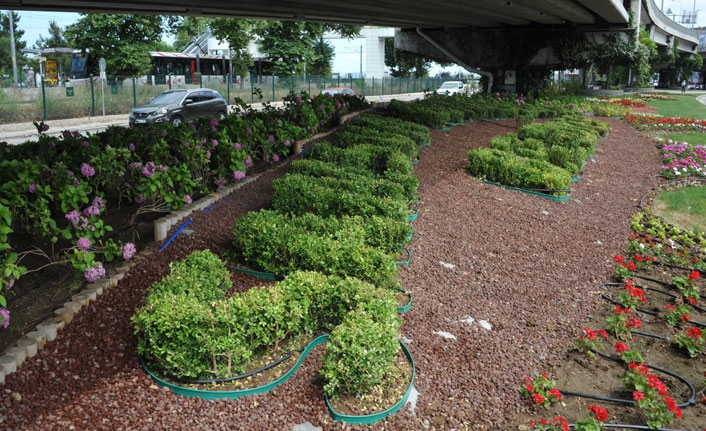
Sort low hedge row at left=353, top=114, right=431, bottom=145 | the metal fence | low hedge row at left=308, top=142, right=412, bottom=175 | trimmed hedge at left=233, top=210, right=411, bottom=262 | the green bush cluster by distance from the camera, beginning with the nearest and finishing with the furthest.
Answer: trimmed hedge at left=233, top=210, right=411, bottom=262 → low hedge row at left=308, top=142, right=412, bottom=175 → low hedge row at left=353, top=114, right=431, bottom=145 → the green bush cluster → the metal fence

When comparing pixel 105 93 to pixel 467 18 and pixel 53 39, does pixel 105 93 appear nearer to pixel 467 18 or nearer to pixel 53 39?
pixel 467 18

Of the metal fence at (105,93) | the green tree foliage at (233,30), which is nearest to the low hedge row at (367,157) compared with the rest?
the metal fence at (105,93)

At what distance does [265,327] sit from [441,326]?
62.9 inches

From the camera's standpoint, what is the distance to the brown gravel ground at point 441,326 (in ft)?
11.4

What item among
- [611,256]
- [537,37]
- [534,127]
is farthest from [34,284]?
[537,37]

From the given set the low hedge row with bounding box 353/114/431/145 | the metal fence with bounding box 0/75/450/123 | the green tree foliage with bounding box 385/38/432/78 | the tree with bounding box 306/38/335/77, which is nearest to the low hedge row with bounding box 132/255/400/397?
the low hedge row with bounding box 353/114/431/145

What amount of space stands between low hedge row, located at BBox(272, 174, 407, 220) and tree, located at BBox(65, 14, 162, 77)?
3008cm

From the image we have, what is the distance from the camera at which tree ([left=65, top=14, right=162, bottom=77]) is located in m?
32.9

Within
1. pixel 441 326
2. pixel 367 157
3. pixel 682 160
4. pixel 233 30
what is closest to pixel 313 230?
pixel 441 326

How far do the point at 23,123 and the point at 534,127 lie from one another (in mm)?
20639

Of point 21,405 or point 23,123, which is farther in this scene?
point 23,123

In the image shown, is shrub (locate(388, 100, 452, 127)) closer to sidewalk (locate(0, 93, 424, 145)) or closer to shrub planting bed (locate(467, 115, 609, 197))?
shrub planting bed (locate(467, 115, 609, 197))

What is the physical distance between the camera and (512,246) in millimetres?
6941

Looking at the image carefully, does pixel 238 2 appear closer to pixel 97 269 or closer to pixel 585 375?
pixel 97 269
